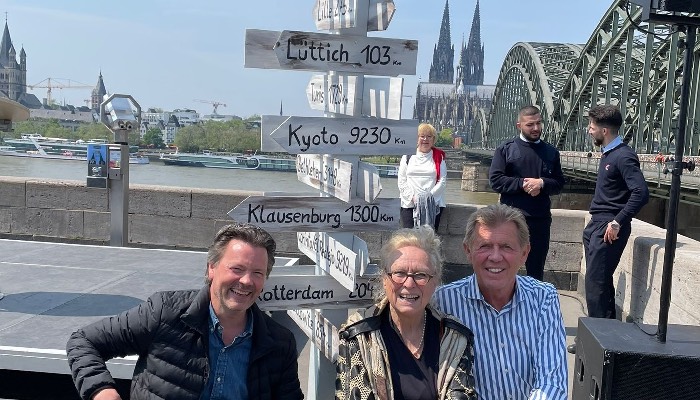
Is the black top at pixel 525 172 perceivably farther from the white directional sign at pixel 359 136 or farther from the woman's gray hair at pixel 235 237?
the woman's gray hair at pixel 235 237

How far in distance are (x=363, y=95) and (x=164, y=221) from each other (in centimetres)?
502

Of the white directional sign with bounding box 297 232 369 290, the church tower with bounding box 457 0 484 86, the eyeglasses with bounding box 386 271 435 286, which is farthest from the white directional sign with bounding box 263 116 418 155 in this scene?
the church tower with bounding box 457 0 484 86

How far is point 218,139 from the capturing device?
77.2m

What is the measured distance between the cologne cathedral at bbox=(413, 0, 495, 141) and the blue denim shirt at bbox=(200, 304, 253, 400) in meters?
119

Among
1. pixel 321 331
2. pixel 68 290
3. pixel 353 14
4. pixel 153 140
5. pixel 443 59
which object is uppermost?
pixel 443 59

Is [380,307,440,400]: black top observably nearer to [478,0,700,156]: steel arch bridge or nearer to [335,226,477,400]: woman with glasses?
[335,226,477,400]: woman with glasses

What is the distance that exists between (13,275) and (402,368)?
10.8 ft

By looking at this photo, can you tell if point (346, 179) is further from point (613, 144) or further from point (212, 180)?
point (212, 180)

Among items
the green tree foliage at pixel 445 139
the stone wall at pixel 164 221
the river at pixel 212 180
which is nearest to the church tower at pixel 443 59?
the green tree foliage at pixel 445 139

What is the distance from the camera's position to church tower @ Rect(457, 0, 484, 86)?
6294 inches

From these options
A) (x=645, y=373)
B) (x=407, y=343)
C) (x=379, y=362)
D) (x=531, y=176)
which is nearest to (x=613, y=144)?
(x=531, y=176)

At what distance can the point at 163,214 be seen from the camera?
7336mm

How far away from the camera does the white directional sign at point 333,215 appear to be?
107 inches

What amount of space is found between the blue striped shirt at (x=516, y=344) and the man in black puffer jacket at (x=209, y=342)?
597 mm
